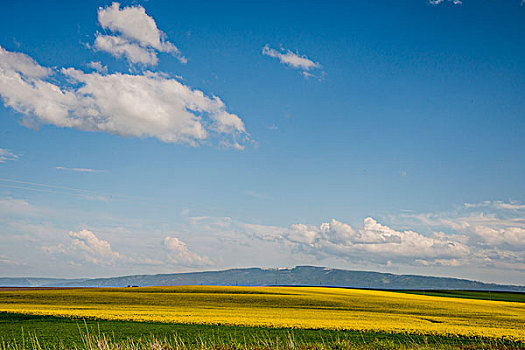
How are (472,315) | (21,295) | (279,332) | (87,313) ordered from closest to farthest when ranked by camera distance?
(279,332) → (87,313) → (472,315) → (21,295)

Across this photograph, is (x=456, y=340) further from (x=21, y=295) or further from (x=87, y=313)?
(x=21, y=295)

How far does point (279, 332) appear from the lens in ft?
136

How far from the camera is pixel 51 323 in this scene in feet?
159

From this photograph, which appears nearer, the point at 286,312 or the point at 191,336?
the point at 191,336

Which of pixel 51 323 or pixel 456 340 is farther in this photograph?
pixel 51 323

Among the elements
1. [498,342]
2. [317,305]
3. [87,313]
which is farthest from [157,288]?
[498,342]

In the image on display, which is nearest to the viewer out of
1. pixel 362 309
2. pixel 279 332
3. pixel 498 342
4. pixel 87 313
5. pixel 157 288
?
pixel 498 342

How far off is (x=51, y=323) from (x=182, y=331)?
1654 cm

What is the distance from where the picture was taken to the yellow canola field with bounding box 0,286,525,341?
46844 mm

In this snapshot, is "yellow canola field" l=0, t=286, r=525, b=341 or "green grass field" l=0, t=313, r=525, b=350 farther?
"yellow canola field" l=0, t=286, r=525, b=341

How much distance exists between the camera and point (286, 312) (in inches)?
2478

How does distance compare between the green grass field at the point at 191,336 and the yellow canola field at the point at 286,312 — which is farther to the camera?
the yellow canola field at the point at 286,312

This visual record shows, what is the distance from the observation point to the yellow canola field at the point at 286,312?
4684cm

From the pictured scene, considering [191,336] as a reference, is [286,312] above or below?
below
